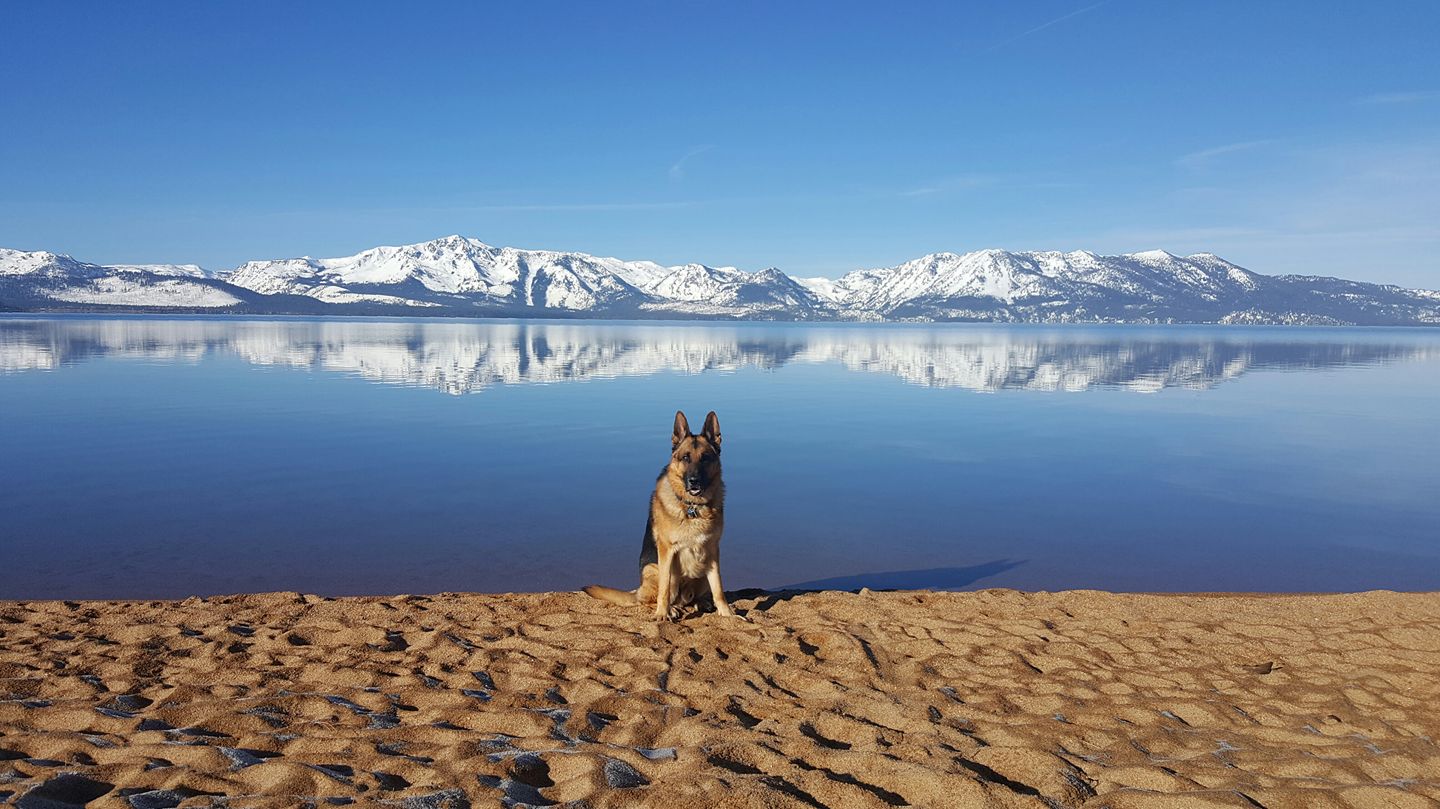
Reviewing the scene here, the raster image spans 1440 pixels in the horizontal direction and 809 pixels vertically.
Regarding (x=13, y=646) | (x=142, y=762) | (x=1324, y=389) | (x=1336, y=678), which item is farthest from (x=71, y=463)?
(x=1324, y=389)

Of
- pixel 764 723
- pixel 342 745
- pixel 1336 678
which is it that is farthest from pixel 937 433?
pixel 342 745

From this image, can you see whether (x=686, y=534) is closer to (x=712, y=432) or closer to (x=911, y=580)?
(x=712, y=432)

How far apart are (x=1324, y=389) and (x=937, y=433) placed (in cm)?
2764

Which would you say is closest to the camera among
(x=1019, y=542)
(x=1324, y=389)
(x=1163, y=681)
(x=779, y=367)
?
(x=1163, y=681)

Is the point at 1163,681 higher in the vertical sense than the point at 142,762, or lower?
lower

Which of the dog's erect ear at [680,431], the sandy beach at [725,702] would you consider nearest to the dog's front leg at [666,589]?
the sandy beach at [725,702]

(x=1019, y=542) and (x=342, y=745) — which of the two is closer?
(x=342, y=745)

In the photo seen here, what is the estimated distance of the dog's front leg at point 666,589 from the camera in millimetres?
8656

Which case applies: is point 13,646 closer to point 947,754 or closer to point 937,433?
point 947,754

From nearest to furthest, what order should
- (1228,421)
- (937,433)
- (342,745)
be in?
(342,745) → (937,433) → (1228,421)

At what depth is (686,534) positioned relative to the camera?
8734 mm

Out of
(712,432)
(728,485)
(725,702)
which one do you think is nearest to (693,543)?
(712,432)

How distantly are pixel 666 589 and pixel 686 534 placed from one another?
0.65 m

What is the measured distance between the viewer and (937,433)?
2370 cm
